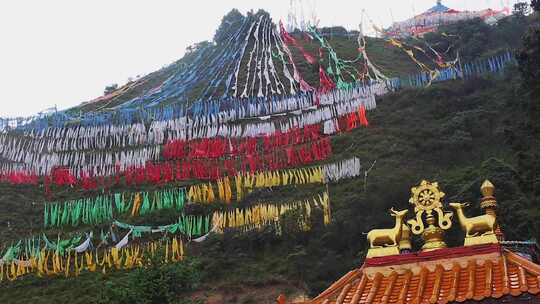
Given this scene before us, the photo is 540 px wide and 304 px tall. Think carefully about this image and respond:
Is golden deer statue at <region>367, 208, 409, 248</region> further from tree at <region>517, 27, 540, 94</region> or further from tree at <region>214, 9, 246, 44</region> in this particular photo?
tree at <region>214, 9, 246, 44</region>

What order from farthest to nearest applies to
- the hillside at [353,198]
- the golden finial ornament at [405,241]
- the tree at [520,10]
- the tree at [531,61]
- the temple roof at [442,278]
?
1. the tree at [520,10]
2. the hillside at [353,198]
3. the tree at [531,61]
4. the golden finial ornament at [405,241]
5. the temple roof at [442,278]

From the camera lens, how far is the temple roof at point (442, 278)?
5668mm

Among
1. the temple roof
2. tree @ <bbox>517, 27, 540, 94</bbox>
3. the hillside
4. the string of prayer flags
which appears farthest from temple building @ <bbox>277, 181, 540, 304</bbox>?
the string of prayer flags

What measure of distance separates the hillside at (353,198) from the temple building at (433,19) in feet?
40.9

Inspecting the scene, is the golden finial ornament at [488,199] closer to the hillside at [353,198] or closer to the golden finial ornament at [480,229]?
the golden finial ornament at [480,229]

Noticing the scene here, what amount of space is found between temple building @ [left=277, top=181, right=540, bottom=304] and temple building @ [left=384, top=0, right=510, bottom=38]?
46.4m

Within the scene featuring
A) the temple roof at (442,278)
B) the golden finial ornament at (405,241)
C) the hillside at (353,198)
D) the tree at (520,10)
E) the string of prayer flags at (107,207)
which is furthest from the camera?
the tree at (520,10)

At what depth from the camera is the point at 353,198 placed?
25203 millimetres

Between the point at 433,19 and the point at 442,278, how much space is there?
186 ft

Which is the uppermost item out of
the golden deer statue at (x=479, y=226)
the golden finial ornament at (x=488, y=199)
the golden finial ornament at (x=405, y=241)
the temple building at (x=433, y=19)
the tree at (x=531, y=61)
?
the temple building at (x=433, y=19)

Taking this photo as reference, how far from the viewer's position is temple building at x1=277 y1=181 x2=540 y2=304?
5703mm

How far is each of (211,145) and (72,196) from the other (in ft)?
22.7

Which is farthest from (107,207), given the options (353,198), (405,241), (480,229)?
(480,229)

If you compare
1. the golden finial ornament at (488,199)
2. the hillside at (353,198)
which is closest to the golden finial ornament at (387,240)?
the golden finial ornament at (488,199)
